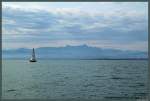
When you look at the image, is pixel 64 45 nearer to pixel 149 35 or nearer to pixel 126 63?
pixel 126 63

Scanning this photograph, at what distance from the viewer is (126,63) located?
1.90 meters

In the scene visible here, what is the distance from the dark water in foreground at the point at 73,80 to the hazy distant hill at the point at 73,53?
4cm

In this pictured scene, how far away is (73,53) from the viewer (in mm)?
1952

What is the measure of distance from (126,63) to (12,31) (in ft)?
2.74

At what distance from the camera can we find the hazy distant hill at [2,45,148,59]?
187cm

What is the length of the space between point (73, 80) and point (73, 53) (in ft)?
1.69

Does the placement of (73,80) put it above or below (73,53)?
below

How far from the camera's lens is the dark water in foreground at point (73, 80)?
1876 mm

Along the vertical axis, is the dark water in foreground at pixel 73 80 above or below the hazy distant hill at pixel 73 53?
below

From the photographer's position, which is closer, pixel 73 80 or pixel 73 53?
pixel 73 53

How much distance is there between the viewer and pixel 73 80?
2.40 m

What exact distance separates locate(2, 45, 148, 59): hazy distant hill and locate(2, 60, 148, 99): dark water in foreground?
0.13 ft

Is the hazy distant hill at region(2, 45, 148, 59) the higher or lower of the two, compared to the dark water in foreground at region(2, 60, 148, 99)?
higher

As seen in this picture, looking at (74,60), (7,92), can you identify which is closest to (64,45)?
(74,60)
